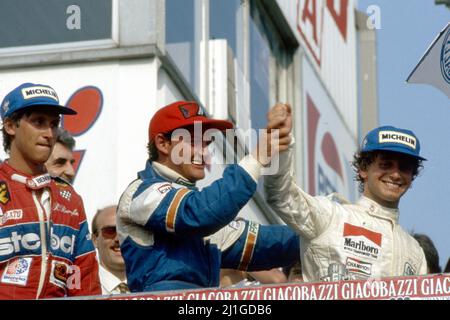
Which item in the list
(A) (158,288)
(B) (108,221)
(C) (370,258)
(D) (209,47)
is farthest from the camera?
(D) (209,47)

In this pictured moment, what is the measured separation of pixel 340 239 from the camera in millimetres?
7410

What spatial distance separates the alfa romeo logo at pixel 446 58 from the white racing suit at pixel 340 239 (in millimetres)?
852

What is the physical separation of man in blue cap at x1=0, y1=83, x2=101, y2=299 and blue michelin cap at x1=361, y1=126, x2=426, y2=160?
1520 mm

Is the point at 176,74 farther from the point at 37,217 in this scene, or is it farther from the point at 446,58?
the point at 37,217

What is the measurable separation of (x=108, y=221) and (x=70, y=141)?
612mm

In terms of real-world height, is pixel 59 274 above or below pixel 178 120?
below

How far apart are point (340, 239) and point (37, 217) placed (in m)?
1.49

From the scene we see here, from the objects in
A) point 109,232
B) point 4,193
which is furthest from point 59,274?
point 109,232

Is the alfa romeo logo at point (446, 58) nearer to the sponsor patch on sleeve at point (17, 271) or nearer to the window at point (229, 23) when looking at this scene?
the sponsor patch on sleeve at point (17, 271)

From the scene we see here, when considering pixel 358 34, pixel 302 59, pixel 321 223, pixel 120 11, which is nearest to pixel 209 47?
pixel 120 11

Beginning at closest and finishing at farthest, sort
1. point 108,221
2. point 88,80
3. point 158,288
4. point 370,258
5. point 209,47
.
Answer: point 158,288 < point 370,258 < point 108,221 < point 88,80 < point 209,47

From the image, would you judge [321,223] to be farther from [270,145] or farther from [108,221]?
[108,221]

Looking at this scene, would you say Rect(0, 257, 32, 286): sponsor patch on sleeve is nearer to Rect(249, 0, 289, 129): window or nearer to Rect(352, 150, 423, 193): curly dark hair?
Rect(352, 150, 423, 193): curly dark hair

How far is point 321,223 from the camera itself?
7418mm
